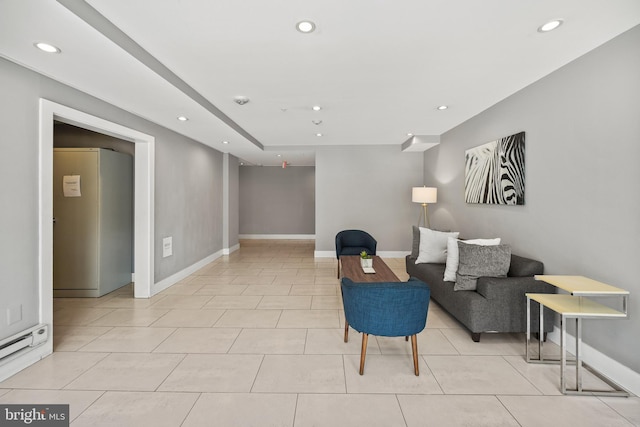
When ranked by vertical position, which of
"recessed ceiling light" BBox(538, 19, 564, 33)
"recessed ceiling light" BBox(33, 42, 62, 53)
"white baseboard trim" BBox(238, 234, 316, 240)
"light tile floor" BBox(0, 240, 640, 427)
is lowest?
"light tile floor" BBox(0, 240, 640, 427)

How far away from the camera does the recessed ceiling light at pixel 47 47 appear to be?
211cm

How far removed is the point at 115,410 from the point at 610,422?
317 cm

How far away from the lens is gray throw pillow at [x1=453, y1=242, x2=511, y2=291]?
3086 mm

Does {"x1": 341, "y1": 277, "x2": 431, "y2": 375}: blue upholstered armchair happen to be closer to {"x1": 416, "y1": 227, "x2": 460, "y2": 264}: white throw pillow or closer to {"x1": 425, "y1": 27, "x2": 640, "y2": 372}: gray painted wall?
{"x1": 425, "y1": 27, "x2": 640, "y2": 372}: gray painted wall

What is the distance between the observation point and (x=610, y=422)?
73.5 inches

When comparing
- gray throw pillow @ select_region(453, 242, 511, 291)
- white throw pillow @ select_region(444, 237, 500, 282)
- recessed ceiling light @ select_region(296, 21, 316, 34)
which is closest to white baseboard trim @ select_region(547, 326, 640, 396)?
gray throw pillow @ select_region(453, 242, 511, 291)

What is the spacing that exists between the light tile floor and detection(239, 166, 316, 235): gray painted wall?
22.1ft

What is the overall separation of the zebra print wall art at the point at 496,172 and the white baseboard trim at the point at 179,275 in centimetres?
494

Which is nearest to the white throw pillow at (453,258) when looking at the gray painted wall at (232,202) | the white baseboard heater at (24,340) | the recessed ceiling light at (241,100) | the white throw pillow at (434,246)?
the white throw pillow at (434,246)

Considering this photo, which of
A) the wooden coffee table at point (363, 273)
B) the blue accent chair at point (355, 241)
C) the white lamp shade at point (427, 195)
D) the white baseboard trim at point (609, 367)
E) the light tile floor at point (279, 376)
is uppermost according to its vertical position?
the white lamp shade at point (427, 195)

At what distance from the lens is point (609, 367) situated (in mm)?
2340

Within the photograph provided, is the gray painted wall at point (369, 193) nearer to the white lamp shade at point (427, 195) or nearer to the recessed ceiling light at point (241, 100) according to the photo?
the white lamp shade at point (427, 195)

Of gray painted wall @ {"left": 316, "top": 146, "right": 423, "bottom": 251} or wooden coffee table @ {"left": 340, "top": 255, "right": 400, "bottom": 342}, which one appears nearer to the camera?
wooden coffee table @ {"left": 340, "top": 255, "right": 400, "bottom": 342}

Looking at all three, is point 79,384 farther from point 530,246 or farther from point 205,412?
point 530,246
